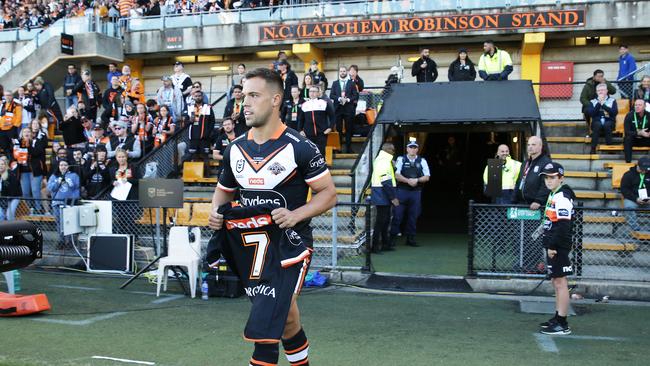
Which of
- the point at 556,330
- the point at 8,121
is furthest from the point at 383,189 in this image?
the point at 8,121

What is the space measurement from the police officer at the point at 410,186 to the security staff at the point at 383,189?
613 millimetres

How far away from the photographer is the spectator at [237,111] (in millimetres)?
13055

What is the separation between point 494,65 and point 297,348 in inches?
455

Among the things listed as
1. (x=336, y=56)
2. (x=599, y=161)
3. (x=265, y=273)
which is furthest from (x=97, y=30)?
(x=265, y=273)

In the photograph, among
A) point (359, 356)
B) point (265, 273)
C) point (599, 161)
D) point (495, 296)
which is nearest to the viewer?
point (265, 273)

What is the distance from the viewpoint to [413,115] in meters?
13.3

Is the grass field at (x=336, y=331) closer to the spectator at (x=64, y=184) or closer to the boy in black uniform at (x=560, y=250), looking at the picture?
the boy in black uniform at (x=560, y=250)

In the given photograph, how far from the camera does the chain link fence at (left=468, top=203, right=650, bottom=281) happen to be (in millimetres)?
8773

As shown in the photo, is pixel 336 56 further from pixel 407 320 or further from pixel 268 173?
pixel 268 173

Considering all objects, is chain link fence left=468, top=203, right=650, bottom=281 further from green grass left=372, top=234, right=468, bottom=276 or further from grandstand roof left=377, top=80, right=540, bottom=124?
grandstand roof left=377, top=80, right=540, bottom=124

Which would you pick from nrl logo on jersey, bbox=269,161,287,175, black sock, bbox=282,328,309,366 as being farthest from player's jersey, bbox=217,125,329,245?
black sock, bbox=282,328,309,366

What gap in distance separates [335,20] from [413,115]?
7.34 meters

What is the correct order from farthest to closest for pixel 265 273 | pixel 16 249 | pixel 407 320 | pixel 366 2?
pixel 366 2
pixel 407 320
pixel 16 249
pixel 265 273

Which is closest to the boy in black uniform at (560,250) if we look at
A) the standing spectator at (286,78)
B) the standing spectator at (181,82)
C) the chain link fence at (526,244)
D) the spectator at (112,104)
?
the chain link fence at (526,244)
